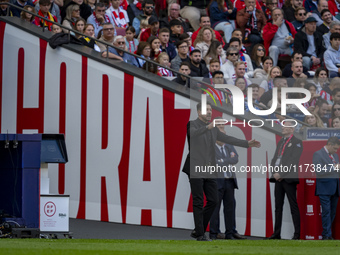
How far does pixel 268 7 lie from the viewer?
2334 cm

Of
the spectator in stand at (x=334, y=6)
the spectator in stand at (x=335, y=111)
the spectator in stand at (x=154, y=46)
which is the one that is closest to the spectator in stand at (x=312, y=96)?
the spectator in stand at (x=335, y=111)

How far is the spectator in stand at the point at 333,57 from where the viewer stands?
68.4 feet

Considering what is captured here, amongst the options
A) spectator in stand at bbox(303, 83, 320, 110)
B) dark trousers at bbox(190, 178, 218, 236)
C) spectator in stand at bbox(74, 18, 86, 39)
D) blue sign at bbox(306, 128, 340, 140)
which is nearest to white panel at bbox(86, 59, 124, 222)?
spectator in stand at bbox(74, 18, 86, 39)

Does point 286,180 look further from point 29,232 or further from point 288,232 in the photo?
point 29,232

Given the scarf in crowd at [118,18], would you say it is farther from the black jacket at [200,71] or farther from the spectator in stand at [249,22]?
the spectator in stand at [249,22]

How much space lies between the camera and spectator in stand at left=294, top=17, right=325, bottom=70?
71.0ft

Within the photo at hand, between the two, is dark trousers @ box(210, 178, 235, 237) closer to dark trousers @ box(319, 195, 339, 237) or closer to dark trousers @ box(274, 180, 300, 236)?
dark trousers @ box(274, 180, 300, 236)

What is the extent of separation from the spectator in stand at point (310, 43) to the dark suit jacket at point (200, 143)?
8.01m

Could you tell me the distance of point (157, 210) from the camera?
18.2m

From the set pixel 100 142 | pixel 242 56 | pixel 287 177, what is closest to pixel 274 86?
pixel 242 56

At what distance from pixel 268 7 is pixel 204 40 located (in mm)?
3587

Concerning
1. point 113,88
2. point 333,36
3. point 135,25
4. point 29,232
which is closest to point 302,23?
point 333,36

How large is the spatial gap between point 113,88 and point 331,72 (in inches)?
216

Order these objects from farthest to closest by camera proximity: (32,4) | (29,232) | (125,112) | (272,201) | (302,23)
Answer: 1. (302,23)
2. (32,4)
3. (125,112)
4. (272,201)
5. (29,232)
